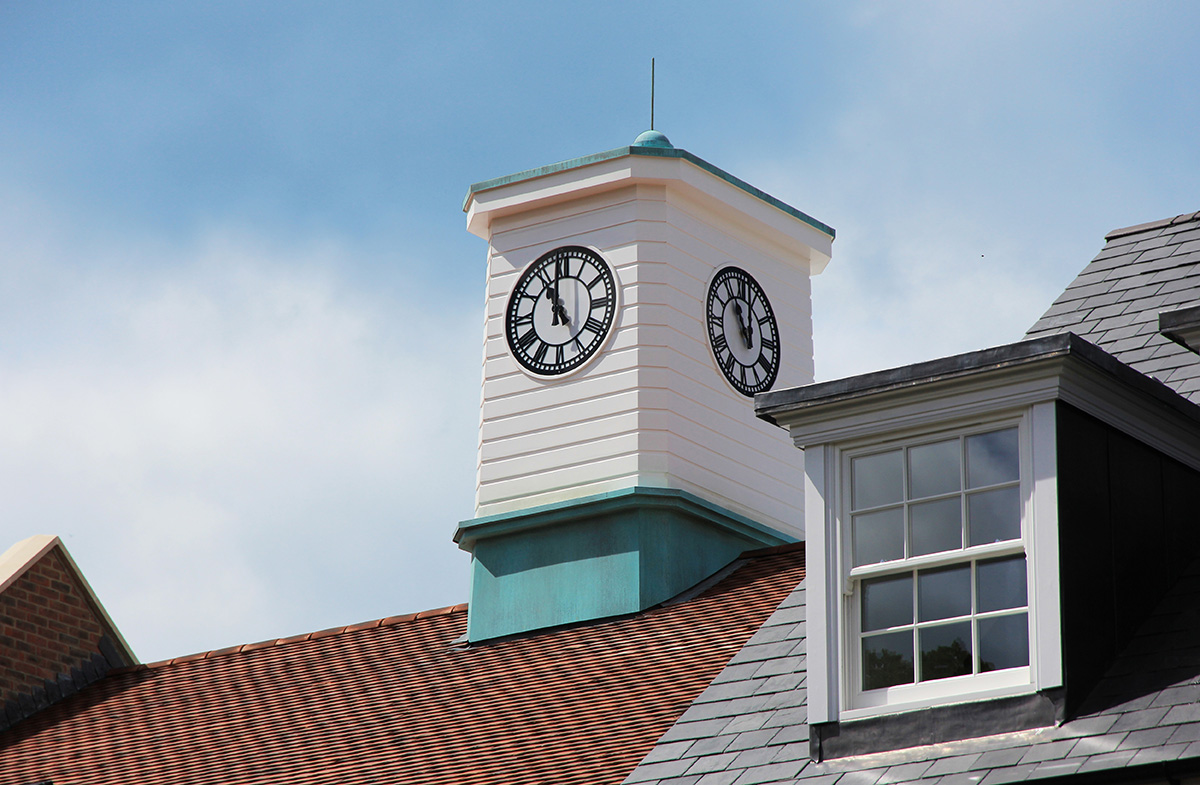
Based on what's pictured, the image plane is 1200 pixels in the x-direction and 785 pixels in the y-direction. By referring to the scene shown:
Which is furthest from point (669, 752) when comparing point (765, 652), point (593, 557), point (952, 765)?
point (593, 557)

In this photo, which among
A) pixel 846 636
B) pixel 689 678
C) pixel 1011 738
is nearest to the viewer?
pixel 1011 738

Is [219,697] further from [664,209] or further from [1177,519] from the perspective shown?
[1177,519]

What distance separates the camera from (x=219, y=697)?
17.2 m

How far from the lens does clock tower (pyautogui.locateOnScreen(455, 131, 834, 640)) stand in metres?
16.9

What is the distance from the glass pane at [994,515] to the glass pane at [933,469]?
170mm

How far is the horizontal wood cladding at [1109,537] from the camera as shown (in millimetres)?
9422

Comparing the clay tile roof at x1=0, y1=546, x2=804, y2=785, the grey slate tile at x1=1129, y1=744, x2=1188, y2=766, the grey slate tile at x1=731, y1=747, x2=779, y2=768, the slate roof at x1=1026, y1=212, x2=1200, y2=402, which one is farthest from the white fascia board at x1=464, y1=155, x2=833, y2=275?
the grey slate tile at x1=1129, y1=744, x2=1188, y2=766

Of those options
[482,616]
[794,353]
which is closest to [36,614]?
[482,616]

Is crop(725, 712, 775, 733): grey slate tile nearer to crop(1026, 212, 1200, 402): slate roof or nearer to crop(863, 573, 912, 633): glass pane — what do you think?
crop(863, 573, 912, 633): glass pane

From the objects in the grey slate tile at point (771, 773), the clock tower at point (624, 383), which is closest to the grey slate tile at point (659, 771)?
the grey slate tile at point (771, 773)

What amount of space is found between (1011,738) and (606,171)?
9.52 meters

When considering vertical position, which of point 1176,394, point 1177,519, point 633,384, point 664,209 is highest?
point 664,209

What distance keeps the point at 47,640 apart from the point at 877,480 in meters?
12.2

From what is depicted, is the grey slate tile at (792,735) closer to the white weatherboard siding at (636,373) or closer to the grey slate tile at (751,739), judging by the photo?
the grey slate tile at (751,739)
